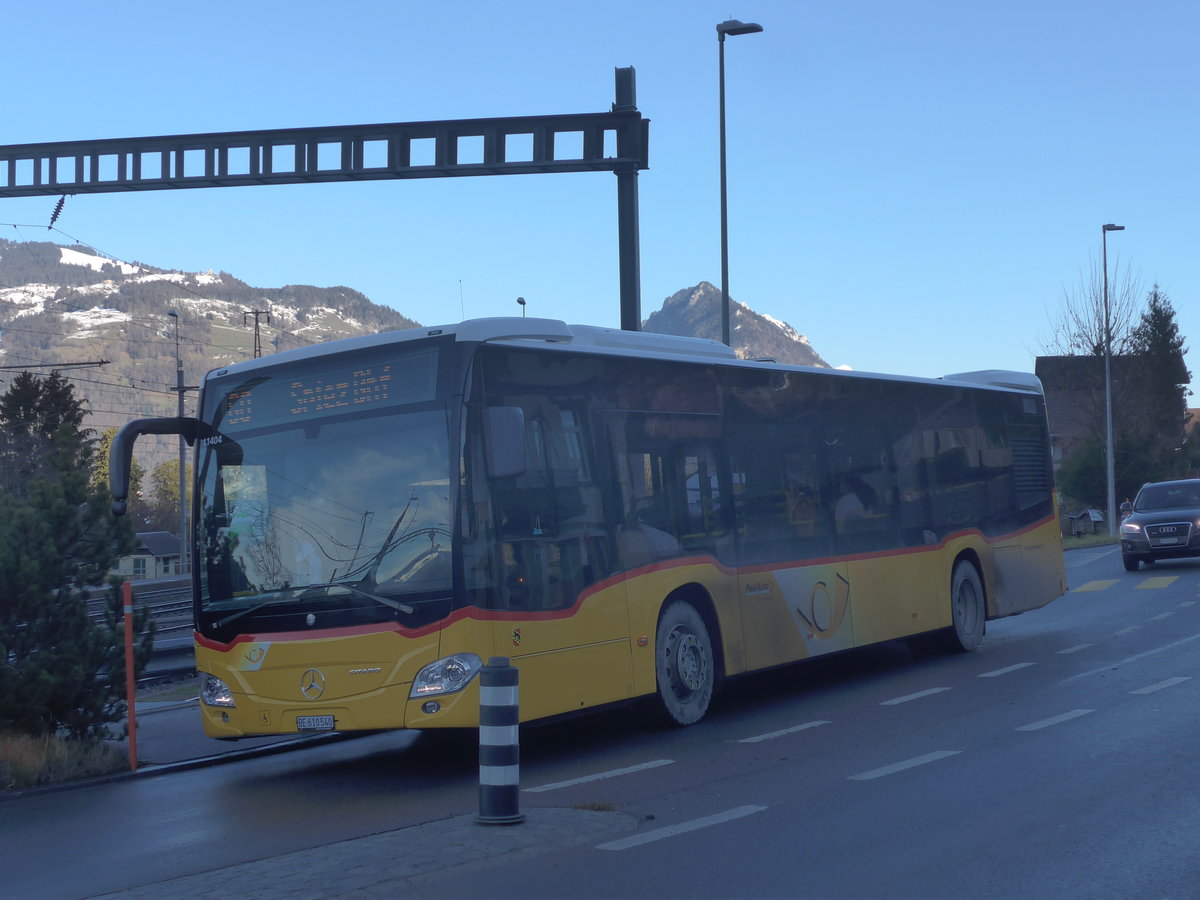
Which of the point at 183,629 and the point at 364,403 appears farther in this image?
the point at 183,629

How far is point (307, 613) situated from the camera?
961 centimetres

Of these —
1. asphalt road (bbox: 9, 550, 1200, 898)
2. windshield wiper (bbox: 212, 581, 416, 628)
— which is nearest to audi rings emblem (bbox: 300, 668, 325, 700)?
windshield wiper (bbox: 212, 581, 416, 628)

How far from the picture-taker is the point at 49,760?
10.3m

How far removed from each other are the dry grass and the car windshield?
83.4 feet

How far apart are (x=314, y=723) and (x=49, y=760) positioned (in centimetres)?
238

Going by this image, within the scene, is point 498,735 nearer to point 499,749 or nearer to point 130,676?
point 499,749

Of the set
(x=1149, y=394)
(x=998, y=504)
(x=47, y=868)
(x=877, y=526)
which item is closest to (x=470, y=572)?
(x=47, y=868)

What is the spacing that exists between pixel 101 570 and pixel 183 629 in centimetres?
1501

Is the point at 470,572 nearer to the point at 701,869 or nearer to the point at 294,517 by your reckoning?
the point at 294,517

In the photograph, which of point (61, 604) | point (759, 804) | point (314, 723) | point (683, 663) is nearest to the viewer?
point (759, 804)

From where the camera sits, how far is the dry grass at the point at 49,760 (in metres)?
10.0

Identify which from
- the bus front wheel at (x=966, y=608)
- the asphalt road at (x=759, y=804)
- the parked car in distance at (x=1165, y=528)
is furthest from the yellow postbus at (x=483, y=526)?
the parked car in distance at (x=1165, y=528)

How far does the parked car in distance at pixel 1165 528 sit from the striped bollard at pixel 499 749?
81.3 feet

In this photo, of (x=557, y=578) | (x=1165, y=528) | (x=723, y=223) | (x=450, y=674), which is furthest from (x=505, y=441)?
(x=1165, y=528)
